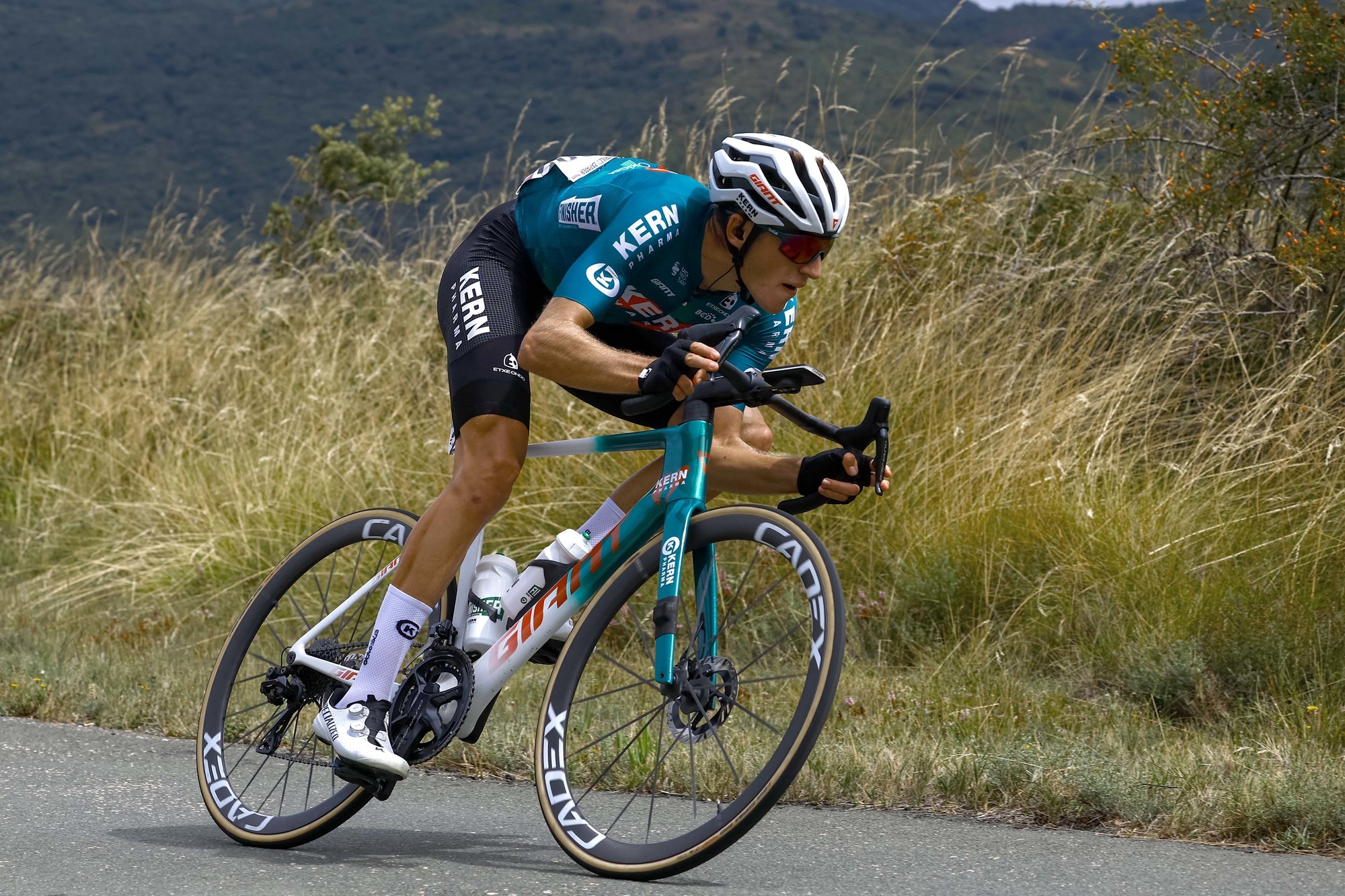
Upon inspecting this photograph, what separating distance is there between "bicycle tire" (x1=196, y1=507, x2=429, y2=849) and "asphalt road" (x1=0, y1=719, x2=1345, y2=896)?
0.09m

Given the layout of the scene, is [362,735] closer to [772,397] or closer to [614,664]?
[614,664]

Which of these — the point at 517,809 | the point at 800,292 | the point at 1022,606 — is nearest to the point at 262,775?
the point at 517,809

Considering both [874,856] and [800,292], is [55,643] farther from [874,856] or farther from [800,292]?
[874,856]

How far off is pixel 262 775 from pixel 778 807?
1605 mm

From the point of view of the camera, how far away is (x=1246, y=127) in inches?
307

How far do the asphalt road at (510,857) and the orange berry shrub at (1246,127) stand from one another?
392 centimetres

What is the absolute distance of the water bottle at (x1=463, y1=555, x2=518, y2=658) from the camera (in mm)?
4145

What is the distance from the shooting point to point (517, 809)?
4.71m

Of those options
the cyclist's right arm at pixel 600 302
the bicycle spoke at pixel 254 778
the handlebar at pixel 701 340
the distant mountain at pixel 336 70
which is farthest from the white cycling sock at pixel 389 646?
the distant mountain at pixel 336 70

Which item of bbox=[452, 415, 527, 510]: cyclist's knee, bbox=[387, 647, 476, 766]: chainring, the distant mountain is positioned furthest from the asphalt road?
the distant mountain

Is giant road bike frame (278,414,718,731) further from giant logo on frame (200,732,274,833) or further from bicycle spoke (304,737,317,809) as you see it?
giant logo on frame (200,732,274,833)

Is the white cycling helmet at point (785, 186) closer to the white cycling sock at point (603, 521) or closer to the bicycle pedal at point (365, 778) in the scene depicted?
the white cycling sock at point (603, 521)

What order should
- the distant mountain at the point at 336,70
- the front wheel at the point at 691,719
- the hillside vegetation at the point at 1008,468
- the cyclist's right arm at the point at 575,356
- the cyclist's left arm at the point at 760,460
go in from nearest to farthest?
the front wheel at the point at 691,719
the cyclist's right arm at the point at 575,356
the cyclist's left arm at the point at 760,460
the hillside vegetation at the point at 1008,468
the distant mountain at the point at 336,70

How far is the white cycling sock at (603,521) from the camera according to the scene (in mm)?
4207
